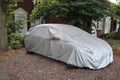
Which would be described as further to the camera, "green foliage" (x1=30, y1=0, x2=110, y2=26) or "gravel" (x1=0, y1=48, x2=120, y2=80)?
"green foliage" (x1=30, y1=0, x2=110, y2=26)

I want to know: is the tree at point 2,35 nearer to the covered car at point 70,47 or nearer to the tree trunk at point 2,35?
the tree trunk at point 2,35

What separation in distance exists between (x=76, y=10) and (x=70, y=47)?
6.01 m

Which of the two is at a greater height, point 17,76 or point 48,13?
point 48,13

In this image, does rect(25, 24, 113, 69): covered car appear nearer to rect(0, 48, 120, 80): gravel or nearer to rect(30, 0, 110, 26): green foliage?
rect(0, 48, 120, 80): gravel

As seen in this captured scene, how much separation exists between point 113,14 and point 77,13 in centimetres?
558

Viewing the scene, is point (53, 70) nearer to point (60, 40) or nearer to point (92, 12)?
point (60, 40)

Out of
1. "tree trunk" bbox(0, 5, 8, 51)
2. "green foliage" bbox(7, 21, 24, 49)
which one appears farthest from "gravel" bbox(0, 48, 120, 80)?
"green foliage" bbox(7, 21, 24, 49)

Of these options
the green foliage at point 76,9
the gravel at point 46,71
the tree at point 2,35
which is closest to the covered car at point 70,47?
the gravel at point 46,71

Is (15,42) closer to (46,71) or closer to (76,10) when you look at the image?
(76,10)

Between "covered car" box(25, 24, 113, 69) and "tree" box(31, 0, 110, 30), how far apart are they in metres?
A: 3.91

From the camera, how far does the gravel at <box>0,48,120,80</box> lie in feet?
23.9

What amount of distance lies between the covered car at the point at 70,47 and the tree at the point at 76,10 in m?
3.91

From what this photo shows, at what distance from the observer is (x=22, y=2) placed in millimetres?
25906

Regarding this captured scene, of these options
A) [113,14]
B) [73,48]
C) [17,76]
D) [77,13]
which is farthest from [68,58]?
[113,14]
